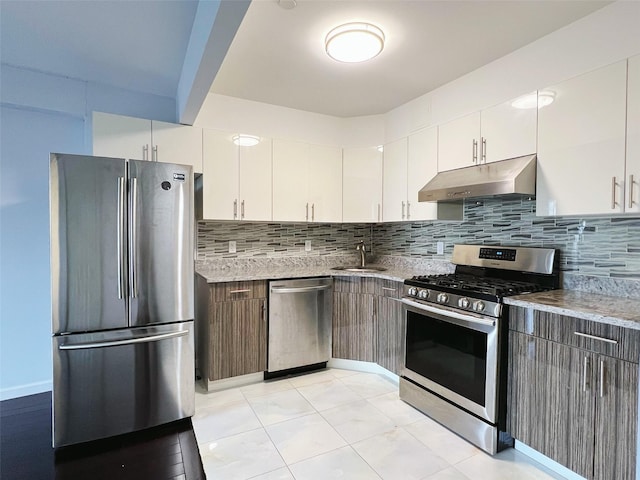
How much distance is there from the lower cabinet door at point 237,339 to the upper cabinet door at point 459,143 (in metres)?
1.88

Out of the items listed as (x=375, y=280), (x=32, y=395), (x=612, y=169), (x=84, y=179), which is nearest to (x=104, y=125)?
(x=84, y=179)

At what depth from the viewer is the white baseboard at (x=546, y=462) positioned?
1706 millimetres

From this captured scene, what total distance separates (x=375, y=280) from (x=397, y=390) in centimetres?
90

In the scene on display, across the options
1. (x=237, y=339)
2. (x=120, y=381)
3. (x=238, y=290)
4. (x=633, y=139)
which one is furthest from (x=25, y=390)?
(x=633, y=139)

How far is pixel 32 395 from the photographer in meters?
2.66

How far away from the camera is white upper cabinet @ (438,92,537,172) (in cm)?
212

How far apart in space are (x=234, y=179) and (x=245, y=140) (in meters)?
0.37

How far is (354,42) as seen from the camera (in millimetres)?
1916

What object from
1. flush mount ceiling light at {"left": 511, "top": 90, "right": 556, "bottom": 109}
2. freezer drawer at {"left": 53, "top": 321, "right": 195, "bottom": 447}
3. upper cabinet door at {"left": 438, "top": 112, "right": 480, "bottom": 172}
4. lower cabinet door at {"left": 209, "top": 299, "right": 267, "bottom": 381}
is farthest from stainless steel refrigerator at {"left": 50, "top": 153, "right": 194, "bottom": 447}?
flush mount ceiling light at {"left": 511, "top": 90, "right": 556, "bottom": 109}

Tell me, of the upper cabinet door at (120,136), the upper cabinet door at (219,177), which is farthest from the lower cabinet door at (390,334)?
the upper cabinet door at (120,136)

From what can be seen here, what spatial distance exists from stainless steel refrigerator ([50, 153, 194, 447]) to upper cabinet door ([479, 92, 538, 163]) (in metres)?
2.08

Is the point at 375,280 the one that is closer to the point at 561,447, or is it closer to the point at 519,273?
the point at 519,273

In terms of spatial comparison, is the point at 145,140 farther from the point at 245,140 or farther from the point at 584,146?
the point at 584,146

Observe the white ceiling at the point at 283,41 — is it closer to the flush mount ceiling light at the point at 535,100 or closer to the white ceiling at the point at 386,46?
the white ceiling at the point at 386,46
